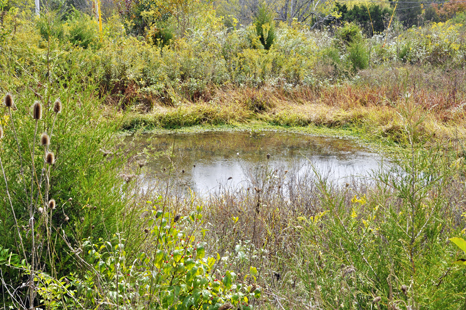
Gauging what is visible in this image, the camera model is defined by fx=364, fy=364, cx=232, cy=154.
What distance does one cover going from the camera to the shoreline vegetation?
142 cm

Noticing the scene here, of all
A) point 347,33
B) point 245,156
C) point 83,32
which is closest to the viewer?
point 245,156

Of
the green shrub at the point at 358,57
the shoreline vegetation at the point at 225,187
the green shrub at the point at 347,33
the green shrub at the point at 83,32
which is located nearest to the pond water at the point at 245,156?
the shoreline vegetation at the point at 225,187

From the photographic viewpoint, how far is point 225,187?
4914 mm

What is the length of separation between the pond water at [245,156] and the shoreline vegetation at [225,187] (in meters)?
0.39

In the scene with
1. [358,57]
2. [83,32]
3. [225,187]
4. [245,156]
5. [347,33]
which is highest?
[347,33]

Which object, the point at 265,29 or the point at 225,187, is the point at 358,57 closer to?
the point at 265,29

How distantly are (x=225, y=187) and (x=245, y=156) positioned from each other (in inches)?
76.1

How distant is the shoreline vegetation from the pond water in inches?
15.2

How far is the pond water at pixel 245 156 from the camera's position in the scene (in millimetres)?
5574

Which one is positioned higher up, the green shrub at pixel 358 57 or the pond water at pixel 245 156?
the green shrub at pixel 358 57

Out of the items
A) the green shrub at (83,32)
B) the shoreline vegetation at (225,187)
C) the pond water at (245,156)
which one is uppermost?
the green shrub at (83,32)

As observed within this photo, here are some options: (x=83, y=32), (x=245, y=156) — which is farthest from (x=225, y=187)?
(x=83, y=32)

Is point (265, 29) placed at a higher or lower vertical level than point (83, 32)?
higher

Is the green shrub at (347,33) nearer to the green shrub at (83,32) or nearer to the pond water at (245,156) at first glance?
the pond water at (245,156)
